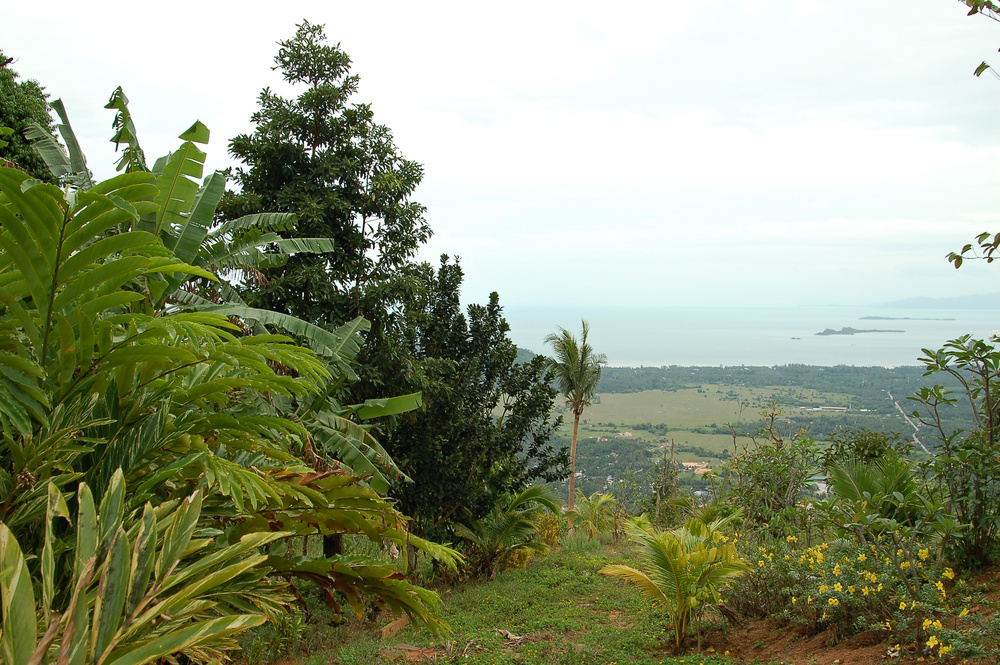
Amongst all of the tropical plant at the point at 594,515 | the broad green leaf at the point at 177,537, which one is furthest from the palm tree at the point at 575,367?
the broad green leaf at the point at 177,537

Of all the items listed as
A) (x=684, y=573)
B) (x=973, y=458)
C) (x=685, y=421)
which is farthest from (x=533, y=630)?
(x=685, y=421)

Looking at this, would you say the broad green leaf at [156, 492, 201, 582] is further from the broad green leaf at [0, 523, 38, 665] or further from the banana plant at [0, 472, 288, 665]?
the broad green leaf at [0, 523, 38, 665]

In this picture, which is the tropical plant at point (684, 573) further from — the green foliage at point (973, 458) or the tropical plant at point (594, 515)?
the tropical plant at point (594, 515)

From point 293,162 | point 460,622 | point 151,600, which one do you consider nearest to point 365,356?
point 293,162

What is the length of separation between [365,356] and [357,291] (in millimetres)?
941

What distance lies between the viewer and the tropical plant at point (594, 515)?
16062 millimetres

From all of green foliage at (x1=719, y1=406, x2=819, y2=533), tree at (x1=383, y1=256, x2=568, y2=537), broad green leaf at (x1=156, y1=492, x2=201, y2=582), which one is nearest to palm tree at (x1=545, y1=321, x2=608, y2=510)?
tree at (x1=383, y1=256, x2=568, y2=537)

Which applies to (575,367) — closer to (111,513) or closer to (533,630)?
(533,630)

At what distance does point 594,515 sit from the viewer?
645 inches

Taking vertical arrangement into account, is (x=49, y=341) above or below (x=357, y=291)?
below

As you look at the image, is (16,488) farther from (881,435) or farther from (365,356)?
(881,435)

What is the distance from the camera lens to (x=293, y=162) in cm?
855

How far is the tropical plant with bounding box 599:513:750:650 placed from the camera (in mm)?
6016

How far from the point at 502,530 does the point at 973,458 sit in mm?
7599
